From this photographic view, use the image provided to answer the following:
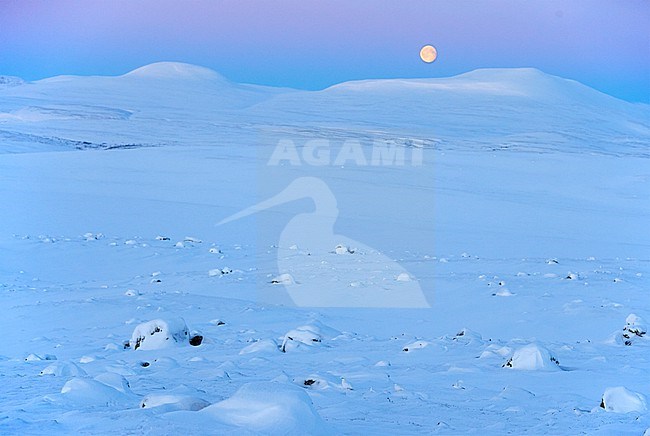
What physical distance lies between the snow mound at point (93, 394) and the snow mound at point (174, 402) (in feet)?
0.80

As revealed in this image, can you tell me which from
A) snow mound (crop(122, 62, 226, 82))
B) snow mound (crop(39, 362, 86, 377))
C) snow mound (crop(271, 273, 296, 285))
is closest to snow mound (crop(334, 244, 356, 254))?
snow mound (crop(271, 273, 296, 285))

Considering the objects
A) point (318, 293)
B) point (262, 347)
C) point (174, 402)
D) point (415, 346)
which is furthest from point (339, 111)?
point (174, 402)

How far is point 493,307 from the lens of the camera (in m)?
6.39

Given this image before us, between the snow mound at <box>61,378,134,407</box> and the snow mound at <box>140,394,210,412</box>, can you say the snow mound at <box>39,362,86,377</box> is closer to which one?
the snow mound at <box>61,378,134,407</box>

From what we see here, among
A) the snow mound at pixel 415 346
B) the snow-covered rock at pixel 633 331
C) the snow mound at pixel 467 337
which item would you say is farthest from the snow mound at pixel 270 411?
the snow-covered rock at pixel 633 331

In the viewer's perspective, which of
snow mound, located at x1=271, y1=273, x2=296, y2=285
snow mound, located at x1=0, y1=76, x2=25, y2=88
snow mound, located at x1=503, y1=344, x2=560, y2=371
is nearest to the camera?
snow mound, located at x1=503, y1=344, x2=560, y2=371

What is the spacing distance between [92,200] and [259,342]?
1152 cm

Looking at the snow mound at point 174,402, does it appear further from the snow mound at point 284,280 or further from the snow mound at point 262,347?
the snow mound at point 284,280

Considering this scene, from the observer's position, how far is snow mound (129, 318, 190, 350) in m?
4.74

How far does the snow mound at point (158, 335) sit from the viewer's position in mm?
4742

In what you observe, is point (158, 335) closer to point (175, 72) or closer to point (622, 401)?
point (622, 401)

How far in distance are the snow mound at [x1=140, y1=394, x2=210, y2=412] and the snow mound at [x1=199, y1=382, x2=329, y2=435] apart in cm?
19

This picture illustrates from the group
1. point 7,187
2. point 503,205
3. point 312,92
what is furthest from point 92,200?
point 312,92

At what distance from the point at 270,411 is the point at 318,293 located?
4.47 metres
